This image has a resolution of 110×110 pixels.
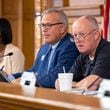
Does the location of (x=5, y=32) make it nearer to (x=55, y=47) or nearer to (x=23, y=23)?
(x=55, y=47)

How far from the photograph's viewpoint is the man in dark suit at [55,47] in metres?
2.70

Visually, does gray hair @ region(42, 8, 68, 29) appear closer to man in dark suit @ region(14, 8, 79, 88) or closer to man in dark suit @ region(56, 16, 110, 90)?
man in dark suit @ region(14, 8, 79, 88)

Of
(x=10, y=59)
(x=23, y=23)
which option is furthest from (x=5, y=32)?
(x=23, y=23)

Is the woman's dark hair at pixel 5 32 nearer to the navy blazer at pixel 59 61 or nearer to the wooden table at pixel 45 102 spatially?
the navy blazer at pixel 59 61

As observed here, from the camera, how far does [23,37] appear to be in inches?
202

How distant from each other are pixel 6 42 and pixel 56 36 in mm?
827

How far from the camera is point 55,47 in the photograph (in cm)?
283

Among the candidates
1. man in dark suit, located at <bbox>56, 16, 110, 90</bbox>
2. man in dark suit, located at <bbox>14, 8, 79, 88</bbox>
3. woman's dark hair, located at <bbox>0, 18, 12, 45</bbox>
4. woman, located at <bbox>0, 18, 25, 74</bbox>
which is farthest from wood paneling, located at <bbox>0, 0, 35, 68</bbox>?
man in dark suit, located at <bbox>56, 16, 110, 90</bbox>

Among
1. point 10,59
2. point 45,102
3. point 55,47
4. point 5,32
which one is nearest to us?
point 45,102

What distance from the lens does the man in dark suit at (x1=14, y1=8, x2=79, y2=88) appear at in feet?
8.85

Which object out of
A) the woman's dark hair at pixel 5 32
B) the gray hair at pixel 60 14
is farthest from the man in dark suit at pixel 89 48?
the woman's dark hair at pixel 5 32

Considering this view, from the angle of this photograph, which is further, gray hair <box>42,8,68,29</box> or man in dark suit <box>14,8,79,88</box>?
gray hair <box>42,8,68,29</box>

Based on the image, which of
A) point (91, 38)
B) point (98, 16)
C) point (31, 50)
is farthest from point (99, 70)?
point (31, 50)

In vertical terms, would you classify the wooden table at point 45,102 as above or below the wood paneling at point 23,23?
above
